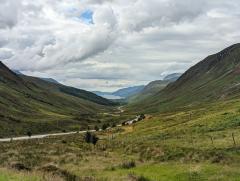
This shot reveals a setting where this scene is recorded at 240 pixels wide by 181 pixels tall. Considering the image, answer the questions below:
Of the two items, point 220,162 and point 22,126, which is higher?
point 22,126

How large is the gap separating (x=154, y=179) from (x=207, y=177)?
142 inches

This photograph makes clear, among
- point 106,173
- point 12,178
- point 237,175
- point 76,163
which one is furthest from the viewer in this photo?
point 76,163

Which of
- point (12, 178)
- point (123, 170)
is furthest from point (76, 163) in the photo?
point (12, 178)

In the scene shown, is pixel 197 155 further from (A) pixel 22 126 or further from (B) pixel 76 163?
(A) pixel 22 126

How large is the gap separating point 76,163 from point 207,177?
1628 centimetres

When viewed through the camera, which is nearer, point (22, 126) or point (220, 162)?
point (220, 162)

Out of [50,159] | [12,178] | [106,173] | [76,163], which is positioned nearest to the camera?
[12,178]

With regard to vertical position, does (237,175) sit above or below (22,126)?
below

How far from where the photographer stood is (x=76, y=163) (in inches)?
1623

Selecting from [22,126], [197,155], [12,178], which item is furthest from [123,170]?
[22,126]

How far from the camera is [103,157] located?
4631 cm

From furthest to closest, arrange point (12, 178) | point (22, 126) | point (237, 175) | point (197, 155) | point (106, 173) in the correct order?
point (22, 126) < point (197, 155) < point (106, 173) < point (237, 175) < point (12, 178)

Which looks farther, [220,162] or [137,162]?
[137,162]

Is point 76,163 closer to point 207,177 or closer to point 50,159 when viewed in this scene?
point 50,159
